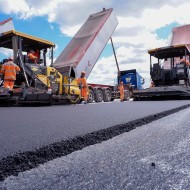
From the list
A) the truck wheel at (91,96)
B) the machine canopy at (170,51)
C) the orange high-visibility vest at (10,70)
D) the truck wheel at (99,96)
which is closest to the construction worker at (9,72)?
the orange high-visibility vest at (10,70)

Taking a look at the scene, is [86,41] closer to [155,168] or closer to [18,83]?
[18,83]

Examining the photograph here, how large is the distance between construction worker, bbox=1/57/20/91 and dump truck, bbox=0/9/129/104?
0.51ft

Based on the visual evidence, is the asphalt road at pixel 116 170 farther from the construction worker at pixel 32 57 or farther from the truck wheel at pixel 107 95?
the truck wheel at pixel 107 95

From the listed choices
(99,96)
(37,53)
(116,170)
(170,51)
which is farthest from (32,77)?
(116,170)

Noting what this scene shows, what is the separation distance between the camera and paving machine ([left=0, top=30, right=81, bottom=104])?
6.46 metres

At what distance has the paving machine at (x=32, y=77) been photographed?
6457mm

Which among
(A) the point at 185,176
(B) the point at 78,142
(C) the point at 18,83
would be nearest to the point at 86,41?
(C) the point at 18,83

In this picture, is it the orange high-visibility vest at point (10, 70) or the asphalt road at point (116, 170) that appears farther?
the orange high-visibility vest at point (10, 70)

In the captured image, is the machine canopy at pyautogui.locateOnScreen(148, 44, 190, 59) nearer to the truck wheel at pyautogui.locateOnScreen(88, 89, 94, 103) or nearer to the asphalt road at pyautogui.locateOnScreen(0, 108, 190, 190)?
the truck wheel at pyautogui.locateOnScreen(88, 89, 94, 103)

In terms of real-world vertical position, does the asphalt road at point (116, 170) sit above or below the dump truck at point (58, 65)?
below

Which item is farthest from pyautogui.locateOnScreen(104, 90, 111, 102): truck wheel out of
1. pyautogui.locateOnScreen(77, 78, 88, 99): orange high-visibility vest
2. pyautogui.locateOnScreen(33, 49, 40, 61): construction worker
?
pyautogui.locateOnScreen(33, 49, 40, 61): construction worker

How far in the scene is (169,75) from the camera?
30.6 ft

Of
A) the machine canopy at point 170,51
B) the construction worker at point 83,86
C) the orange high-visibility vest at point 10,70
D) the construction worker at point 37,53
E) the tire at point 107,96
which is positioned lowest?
the tire at point 107,96

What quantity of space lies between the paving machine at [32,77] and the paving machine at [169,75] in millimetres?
3040
